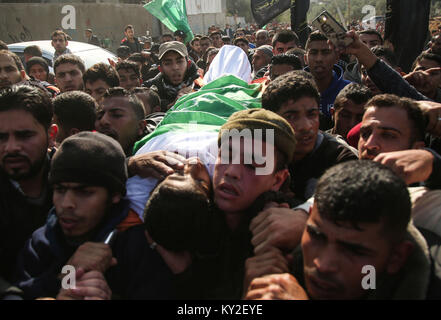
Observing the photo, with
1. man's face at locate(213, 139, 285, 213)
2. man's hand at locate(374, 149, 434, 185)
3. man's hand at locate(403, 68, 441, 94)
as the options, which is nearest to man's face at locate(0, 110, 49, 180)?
man's face at locate(213, 139, 285, 213)

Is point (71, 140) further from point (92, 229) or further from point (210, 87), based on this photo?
point (210, 87)

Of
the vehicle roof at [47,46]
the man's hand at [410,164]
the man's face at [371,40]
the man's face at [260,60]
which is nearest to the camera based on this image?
the man's hand at [410,164]

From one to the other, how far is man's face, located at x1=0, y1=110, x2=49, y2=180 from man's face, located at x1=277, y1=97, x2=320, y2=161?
4.49 ft

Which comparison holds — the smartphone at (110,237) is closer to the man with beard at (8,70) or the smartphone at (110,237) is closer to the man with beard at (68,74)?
the man with beard at (68,74)

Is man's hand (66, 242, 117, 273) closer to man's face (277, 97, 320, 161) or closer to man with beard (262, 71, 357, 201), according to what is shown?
man with beard (262, 71, 357, 201)

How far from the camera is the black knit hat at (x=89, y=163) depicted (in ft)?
5.21

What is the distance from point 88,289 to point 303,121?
1452mm

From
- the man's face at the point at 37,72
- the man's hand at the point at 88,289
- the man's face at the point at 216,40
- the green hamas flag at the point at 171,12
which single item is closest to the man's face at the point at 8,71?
the man's face at the point at 37,72

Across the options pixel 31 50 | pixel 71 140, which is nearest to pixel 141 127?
pixel 71 140

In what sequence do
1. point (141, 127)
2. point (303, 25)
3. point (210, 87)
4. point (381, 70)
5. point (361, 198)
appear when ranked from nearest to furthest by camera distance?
1. point (361, 198)
2. point (381, 70)
3. point (141, 127)
4. point (210, 87)
5. point (303, 25)

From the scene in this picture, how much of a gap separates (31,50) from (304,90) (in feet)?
19.9

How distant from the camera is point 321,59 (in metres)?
3.78

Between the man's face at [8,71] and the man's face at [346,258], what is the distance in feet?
13.0

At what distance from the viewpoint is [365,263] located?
3.66ft
